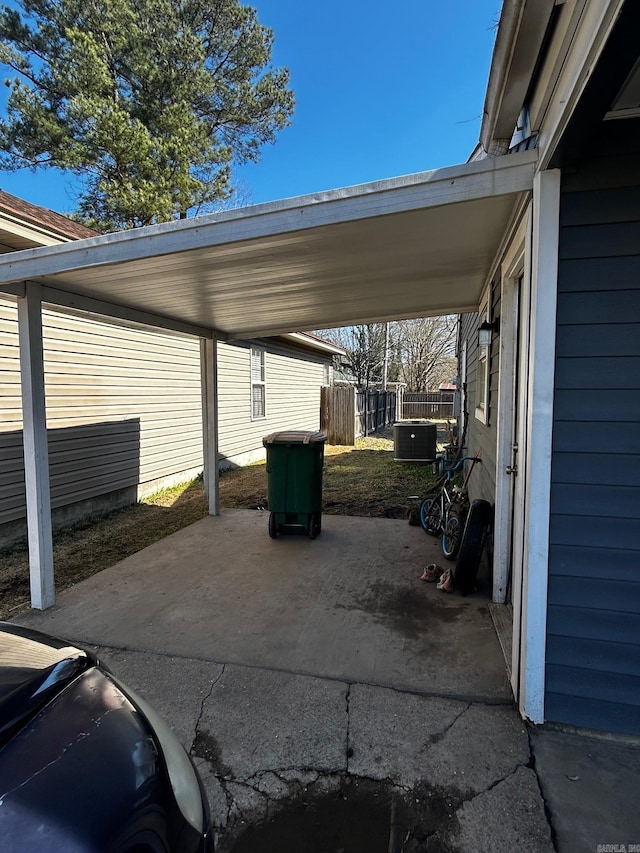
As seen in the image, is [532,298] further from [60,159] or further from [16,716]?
[60,159]

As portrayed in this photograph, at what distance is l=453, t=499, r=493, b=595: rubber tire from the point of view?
336 cm

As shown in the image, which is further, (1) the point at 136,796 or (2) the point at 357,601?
(2) the point at 357,601

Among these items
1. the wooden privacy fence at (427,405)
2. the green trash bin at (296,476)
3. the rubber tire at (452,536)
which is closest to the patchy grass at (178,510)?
the green trash bin at (296,476)

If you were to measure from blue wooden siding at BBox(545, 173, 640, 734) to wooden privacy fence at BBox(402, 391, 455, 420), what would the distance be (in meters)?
21.0

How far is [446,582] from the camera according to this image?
347 cm

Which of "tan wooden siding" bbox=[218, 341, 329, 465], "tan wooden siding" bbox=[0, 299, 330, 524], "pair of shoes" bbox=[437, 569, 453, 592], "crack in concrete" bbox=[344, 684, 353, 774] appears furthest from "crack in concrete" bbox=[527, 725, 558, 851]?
"tan wooden siding" bbox=[218, 341, 329, 465]

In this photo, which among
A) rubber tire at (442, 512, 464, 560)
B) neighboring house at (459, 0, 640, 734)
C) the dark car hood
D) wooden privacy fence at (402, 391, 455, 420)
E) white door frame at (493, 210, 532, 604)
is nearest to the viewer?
the dark car hood

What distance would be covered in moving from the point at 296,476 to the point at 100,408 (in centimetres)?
309

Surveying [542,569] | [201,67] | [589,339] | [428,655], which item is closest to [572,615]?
[542,569]

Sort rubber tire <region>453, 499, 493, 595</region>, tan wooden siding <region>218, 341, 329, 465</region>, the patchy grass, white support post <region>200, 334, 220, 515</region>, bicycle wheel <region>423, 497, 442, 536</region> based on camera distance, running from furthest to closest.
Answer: tan wooden siding <region>218, 341, 329, 465</region>
white support post <region>200, 334, 220, 515</region>
bicycle wheel <region>423, 497, 442, 536</region>
the patchy grass
rubber tire <region>453, 499, 493, 595</region>

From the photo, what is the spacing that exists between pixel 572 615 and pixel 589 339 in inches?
47.3

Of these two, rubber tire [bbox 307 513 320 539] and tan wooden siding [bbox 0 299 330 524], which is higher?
tan wooden siding [bbox 0 299 330 524]

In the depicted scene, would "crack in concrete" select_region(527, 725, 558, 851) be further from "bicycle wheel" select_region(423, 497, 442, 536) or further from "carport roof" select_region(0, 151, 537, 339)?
"bicycle wheel" select_region(423, 497, 442, 536)

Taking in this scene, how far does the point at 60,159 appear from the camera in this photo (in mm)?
11352
